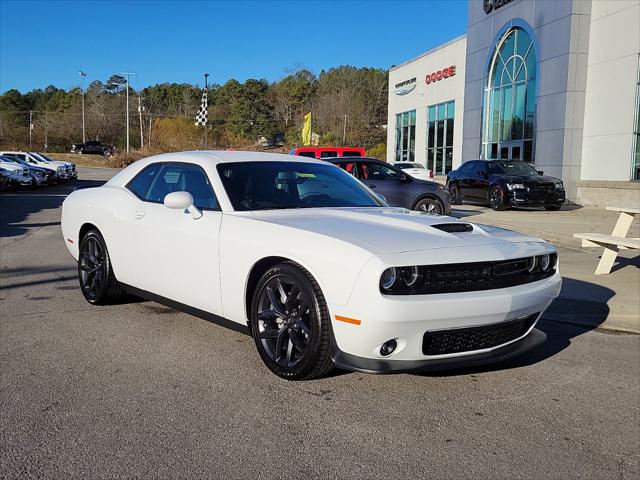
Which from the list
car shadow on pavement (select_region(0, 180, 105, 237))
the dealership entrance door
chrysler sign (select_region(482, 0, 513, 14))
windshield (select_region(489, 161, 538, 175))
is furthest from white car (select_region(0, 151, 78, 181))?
windshield (select_region(489, 161, 538, 175))

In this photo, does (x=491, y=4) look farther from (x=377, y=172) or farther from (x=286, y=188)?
(x=286, y=188)

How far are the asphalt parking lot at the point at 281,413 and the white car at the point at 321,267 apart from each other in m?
0.30

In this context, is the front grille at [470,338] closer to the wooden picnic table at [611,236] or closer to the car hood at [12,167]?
the wooden picnic table at [611,236]

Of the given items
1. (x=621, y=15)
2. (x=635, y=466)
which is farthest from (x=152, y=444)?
(x=621, y=15)

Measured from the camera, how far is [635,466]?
9.95 feet

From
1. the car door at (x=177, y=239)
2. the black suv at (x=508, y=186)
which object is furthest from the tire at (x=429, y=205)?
the car door at (x=177, y=239)

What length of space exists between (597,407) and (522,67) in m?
23.8

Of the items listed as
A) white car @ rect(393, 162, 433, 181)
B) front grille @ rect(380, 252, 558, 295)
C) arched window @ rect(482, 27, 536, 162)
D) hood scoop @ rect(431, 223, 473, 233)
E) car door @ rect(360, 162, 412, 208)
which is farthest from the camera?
white car @ rect(393, 162, 433, 181)

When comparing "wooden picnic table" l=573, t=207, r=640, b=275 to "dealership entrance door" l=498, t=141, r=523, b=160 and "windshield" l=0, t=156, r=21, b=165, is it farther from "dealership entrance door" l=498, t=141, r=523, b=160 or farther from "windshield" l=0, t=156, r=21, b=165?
"windshield" l=0, t=156, r=21, b=165

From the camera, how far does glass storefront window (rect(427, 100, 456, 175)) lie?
33.5 m

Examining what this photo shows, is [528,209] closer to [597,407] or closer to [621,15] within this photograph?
[621,15]

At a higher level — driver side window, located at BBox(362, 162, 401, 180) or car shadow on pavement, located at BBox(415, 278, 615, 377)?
driver side window, located at BBox(362, 162, 401, 180)

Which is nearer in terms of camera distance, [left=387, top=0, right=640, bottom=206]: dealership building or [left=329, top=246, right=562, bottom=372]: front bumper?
[left=329, top=246, right=562, bottom=372]: front bumper

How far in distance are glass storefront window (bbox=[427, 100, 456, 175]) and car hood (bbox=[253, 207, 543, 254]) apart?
29.8 m
